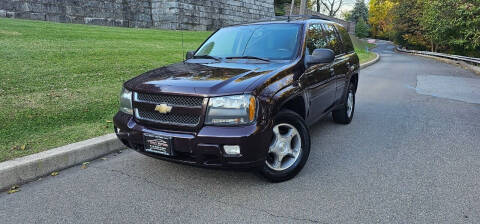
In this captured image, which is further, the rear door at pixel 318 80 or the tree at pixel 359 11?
the tree at pixel 359 11

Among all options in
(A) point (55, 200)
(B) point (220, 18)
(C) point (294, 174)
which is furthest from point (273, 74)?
(B) point (220, 18)

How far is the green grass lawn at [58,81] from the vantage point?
4.66 meters

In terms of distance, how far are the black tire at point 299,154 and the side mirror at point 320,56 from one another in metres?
0.78

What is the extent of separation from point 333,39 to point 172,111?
3200 millimetres

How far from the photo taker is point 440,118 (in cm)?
653

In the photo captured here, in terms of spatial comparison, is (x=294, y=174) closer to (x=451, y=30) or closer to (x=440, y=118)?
(x=440, y=118)

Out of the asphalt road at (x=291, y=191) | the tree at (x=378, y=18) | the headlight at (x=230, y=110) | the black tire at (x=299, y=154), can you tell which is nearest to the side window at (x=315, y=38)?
the black tire at (x=299, y=154)

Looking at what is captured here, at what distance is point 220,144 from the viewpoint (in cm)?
306

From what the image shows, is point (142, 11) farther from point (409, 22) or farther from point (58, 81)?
point (409, 22)

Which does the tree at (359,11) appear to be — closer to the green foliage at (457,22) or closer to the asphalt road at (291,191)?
the green foliage at (457,22)

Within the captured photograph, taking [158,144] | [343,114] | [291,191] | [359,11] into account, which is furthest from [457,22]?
[359,11]

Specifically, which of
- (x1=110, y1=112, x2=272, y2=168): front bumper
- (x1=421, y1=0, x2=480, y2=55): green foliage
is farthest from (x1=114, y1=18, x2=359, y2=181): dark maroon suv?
(x1=421, y1=0, x2=480, y2=55): green foliage

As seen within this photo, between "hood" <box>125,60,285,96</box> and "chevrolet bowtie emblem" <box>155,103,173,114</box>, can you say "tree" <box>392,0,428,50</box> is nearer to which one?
"hood" <box>125,60,285,96</box>

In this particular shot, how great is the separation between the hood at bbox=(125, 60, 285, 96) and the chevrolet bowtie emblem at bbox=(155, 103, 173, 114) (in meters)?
0.14
